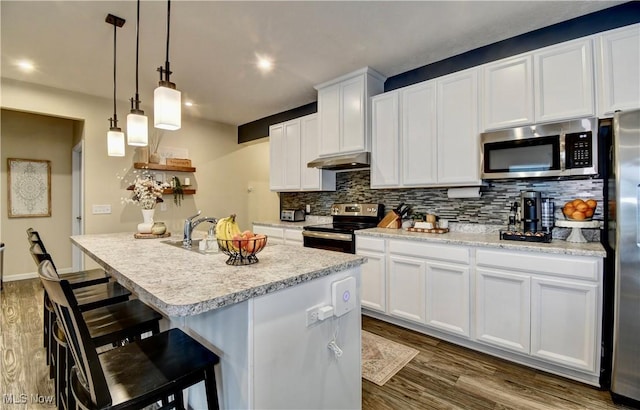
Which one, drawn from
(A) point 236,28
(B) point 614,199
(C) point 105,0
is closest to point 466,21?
(B) point 614,199

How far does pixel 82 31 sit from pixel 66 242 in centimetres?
378

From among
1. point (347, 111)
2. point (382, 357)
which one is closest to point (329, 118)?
point (347, 111)

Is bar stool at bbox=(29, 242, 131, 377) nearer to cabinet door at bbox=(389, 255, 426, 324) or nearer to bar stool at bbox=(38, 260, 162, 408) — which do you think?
bar stool at bbox=(38, 260, 162, 408)

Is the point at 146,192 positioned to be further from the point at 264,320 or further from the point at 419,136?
the point at 419,136

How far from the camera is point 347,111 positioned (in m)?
3.37

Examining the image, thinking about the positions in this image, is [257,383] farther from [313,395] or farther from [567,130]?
[567,130]

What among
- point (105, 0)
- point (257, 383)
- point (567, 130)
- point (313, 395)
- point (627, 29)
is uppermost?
point (105, 0)

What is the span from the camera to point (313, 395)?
1.36 m

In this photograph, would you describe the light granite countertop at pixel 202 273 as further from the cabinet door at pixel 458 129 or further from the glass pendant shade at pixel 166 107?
the cabinet door at pixel 458 129

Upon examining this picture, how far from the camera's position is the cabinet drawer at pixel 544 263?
1906 millimetres

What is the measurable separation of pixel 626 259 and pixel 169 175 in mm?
4956

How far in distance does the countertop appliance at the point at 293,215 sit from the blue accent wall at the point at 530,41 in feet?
6.72

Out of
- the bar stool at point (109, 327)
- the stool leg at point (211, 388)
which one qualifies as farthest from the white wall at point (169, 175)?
the stool leg at point (211, 388)

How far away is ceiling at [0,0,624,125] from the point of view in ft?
7.07
